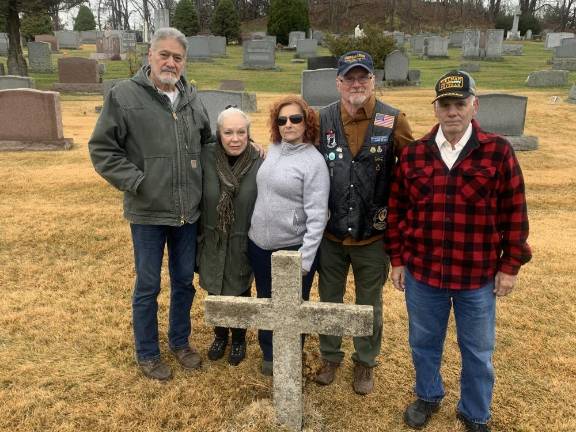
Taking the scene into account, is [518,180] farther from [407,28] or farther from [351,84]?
[407,28]

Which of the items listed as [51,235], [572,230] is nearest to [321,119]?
[51,235]

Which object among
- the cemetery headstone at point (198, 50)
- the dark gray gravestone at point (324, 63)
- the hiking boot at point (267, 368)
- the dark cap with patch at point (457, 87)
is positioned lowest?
the hiking boot at point (267, 368)

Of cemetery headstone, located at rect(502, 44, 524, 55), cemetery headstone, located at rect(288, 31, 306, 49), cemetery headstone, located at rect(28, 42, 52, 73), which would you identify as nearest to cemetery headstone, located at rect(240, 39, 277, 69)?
cemetery headstone, located at rect(28, 42, 52, 73)

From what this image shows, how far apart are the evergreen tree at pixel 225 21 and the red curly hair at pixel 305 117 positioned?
35.1 metres

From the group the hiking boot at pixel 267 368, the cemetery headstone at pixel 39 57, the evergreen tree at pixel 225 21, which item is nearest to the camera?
the hiking boot at pixel 267 368

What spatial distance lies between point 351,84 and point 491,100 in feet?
28.4

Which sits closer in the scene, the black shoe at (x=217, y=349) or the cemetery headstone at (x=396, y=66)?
the black shoe at (x=217, y=349)

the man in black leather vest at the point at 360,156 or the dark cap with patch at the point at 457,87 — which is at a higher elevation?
the dark cap with patch at the point at 457,87

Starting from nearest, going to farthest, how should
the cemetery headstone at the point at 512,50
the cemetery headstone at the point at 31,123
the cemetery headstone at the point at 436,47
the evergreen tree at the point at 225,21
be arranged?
the cemetery headstone at the point at 31,123, the cemetery headstone at the point at 436,47, the cemetery headstone at the point at 512,50, the evergreen tree at the point at 225,21

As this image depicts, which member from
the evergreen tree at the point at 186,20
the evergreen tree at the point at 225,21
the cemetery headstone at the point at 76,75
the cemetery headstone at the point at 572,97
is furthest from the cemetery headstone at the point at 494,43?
the evergreen tree at the point at 186,20

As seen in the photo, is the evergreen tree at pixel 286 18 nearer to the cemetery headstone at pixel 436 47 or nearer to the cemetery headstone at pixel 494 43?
the cemetery headstone at pixel 436 47

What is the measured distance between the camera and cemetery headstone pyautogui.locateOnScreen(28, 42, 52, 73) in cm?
2280

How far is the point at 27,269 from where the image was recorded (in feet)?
16.0

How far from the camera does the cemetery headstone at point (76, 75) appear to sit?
18094mm
